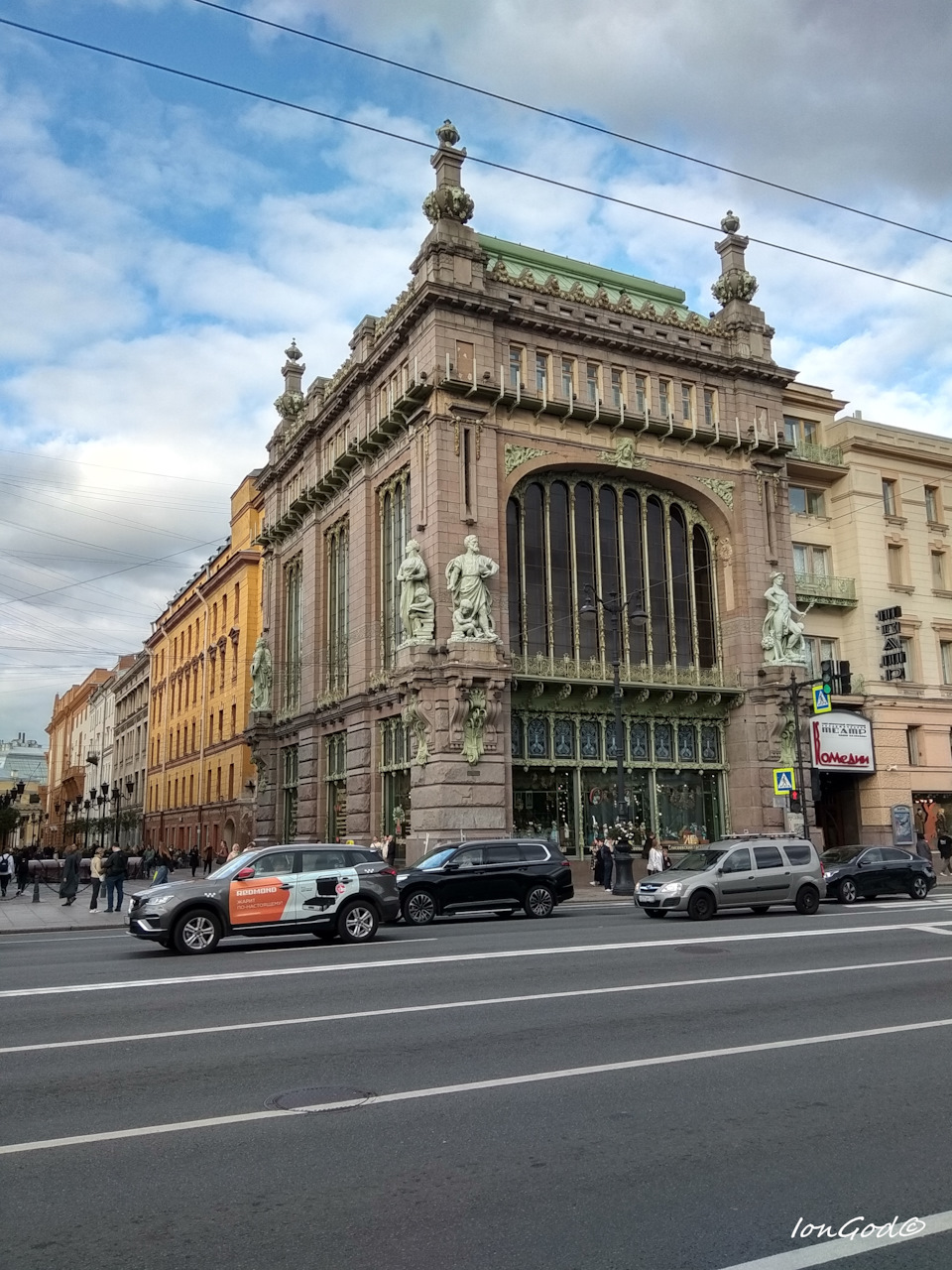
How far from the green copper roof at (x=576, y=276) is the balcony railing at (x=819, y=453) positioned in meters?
7.15

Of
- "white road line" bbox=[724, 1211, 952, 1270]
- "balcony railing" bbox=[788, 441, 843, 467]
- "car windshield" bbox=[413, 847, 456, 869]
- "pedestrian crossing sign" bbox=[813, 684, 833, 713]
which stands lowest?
"white road line" bbox=[724, 1211, 952, 1270]

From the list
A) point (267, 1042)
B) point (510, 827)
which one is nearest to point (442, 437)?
point (510, 827)

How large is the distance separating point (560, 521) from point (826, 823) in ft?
55.7

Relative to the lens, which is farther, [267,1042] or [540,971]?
[540,971]

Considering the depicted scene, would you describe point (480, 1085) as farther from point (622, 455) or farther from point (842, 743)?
point (842, 743)

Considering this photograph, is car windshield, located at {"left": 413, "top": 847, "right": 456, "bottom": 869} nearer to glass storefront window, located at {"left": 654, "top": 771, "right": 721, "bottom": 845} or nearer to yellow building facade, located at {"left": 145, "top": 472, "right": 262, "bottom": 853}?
glass storefront window, located at {"left": 654, "top": 771, "right": 721, "bottom": 845}

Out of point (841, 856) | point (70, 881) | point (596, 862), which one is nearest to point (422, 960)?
point (841, 856)

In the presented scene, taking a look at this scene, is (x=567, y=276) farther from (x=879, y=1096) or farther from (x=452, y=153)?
(x=879, y=1096)

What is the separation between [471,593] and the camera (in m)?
30.8

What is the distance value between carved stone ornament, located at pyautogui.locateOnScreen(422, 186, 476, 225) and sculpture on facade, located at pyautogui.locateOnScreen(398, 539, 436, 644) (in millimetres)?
11197

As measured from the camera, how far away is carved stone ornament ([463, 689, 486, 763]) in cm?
3033

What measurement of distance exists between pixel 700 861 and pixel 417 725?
37.2ft

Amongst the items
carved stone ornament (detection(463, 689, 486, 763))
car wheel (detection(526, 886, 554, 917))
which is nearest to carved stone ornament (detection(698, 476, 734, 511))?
carved stone ornament (detection(463, 689, 486, 763))

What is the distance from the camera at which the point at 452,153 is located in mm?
34469
